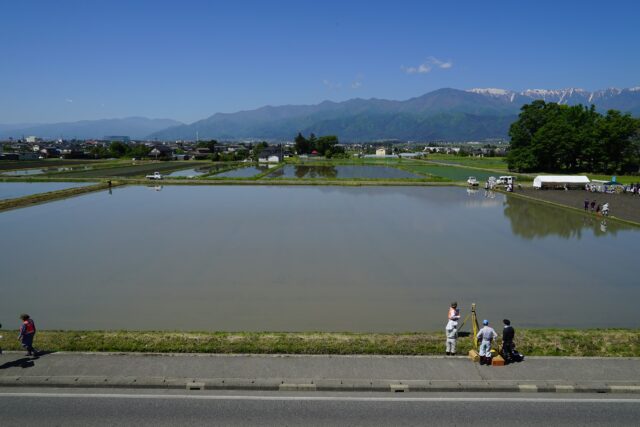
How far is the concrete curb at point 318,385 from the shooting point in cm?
685


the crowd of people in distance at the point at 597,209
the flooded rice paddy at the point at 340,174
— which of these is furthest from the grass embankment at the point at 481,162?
the crowd of people in distance at the point at 597,209

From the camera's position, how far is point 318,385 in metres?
6.89

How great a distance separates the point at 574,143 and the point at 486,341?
51.1 metres

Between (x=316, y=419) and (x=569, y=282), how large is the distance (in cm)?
1021

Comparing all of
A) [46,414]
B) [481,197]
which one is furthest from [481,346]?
[481,197]

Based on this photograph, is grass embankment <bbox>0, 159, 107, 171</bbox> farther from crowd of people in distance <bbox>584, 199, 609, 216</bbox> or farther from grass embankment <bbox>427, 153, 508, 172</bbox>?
crowd of people in distance <bbox>584, 199, 609, 216</bbox>

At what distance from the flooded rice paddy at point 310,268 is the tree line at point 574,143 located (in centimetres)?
2810

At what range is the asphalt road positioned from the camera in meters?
6.12

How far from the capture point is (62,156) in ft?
306

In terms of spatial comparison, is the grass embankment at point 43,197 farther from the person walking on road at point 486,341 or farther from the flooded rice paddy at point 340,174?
the person walking on road at point 486,341

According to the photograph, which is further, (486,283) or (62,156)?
(62,156)

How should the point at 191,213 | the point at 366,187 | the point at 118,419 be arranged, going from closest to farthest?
the point at 118,419
the point at 191,213
the point at 366,187

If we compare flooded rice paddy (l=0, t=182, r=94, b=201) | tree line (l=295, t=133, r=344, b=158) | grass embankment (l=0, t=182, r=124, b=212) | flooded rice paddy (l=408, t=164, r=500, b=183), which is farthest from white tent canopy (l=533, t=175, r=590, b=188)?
tree line (l=295, t=133, r=344, b=158)

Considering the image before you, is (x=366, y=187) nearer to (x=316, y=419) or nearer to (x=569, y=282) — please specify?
(x=569, y=282)
